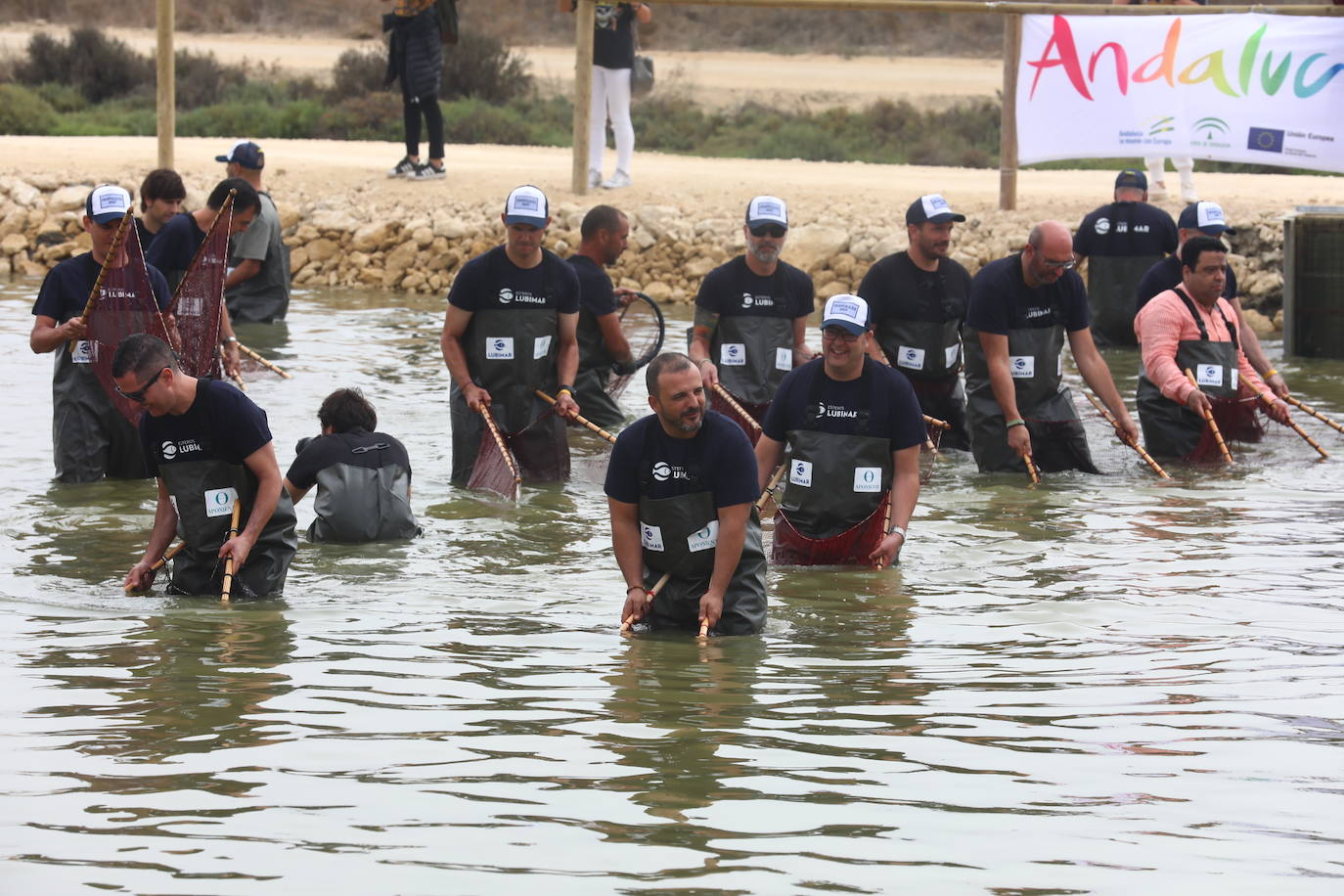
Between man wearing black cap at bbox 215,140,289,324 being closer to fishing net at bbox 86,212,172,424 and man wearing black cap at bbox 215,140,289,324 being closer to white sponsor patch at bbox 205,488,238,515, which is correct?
fishing net at bbox 86,212,172,424

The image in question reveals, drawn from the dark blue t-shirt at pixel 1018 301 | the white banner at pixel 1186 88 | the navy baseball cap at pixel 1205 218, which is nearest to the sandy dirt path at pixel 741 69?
the white banner at pixel 1186 88

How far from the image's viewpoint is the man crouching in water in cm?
724

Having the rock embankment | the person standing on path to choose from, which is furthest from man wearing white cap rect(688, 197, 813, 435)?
the person standing on path

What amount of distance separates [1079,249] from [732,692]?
938cm

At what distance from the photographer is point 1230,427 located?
39.8 feet

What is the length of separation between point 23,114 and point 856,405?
883 inches

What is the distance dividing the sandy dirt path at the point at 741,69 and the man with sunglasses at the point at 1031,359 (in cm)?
2674

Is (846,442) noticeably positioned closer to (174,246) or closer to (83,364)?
(83,364)

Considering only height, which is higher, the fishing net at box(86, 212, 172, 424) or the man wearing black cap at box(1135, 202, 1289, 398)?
the man wearing black cap at box(1135, 202, 1289, 398)

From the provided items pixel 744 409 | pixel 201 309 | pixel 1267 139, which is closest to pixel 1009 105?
pixel 1267 139

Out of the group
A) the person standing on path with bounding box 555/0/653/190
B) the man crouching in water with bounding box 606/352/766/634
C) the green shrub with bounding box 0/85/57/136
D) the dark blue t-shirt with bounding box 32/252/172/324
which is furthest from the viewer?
the green shrub with bounding box 0/85/57/136

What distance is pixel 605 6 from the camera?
62.4 feet

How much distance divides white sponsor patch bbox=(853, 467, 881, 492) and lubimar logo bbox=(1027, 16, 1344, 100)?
10211mm

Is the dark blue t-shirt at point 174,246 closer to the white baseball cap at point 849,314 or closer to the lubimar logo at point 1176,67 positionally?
the white baseball cap at point 849,314
